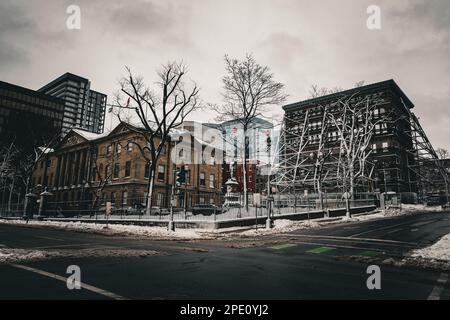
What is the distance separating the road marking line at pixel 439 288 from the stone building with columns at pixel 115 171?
1220 inches

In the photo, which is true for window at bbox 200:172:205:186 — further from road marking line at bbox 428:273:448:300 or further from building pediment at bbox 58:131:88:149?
road marking line at bbox 428:273:448:300

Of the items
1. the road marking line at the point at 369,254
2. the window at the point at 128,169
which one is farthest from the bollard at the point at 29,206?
the road marking line at the point at 369,254

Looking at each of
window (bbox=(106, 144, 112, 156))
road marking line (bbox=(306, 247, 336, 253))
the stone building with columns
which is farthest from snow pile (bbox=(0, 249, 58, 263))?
window (bbox=(106, 144, 112, 156))

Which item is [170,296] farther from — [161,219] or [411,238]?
[161,219]

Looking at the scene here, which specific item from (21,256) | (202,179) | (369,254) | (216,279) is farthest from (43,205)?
(369,254)

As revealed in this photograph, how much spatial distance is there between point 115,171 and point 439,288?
4488 centimetres

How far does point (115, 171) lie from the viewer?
45000 millimetres

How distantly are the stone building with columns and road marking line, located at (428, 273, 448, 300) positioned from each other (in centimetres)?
3099

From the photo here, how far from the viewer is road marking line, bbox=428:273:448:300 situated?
4.67 m

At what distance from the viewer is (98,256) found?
8.04 m

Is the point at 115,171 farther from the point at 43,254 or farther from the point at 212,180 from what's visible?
the point at 43,254

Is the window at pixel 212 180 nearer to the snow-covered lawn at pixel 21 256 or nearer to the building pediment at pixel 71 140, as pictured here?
the building pediment at pixel 71 140

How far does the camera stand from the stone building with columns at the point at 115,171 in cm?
4212
